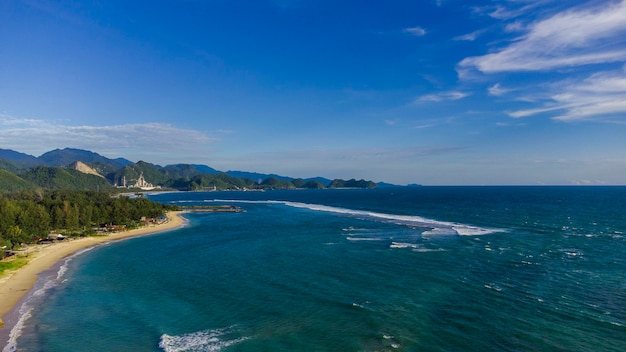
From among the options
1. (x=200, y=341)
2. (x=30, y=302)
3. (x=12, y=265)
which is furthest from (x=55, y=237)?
(x=200, y=341)

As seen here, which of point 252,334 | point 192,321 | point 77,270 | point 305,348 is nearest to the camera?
point 305,348

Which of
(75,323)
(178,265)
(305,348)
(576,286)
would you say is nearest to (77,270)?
(178,265)

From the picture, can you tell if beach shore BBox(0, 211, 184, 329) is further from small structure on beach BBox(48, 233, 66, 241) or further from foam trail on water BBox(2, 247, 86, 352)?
small structure on beach BBox(48, 233, 66, 241)

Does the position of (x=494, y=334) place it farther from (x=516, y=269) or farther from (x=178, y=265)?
(x=178, y=265)

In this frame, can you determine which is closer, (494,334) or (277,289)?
(494,334)

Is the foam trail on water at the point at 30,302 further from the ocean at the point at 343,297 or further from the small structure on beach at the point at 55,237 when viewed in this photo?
the small structure on beach at the point at 55,237

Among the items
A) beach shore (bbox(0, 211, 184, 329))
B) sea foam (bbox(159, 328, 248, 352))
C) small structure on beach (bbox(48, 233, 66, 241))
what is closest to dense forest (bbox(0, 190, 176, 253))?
small structure on beach (bbox(48, 233, 66, 241))

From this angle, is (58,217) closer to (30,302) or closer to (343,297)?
(30,302)

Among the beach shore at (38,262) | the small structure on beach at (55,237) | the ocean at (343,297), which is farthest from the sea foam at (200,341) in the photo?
the small structure on beach at (55,237)
